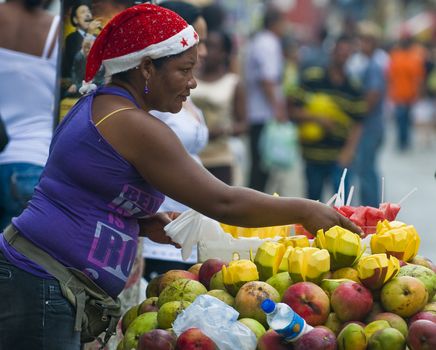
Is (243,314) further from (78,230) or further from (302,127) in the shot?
(302,127)

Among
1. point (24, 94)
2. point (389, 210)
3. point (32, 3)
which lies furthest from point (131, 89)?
point (32, 3)

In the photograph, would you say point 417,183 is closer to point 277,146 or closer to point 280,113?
point 280,113

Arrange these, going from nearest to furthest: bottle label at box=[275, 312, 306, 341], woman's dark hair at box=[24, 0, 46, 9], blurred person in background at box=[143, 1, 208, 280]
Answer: bottle label at box=[275, 312, 306, 341], blurred person in background at box=[143, 1, 208, 280], woman's dark hair at box=[24, 0, 46, 9]

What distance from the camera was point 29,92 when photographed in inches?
212

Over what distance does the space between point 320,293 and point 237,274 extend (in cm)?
34

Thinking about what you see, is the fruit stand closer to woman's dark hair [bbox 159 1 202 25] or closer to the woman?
the woman

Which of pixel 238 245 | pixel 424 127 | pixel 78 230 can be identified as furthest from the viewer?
pixel 424 127

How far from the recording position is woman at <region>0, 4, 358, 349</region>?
11.4ft

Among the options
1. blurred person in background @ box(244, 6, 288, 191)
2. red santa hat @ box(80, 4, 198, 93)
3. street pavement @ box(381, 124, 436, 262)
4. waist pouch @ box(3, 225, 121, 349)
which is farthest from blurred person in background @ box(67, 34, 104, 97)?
blurred person in background @ box(244, 6, 288, 191)

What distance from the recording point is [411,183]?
16172mm

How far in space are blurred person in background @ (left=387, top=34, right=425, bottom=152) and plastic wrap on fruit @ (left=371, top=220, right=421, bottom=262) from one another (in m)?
18.1

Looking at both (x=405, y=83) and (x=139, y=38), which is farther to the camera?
(x=405, y=83)

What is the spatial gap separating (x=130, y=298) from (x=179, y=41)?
165 centimetres

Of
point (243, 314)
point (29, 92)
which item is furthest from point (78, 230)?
point (29, 92)
